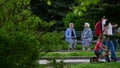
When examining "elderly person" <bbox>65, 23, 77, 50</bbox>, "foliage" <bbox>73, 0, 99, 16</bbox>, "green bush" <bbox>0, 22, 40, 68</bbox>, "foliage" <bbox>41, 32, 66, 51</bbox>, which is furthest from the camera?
"elderly person" <bbox>65, 23, 77, 50</bbox>

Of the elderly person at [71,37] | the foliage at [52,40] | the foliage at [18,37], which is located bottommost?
the elderly person at [71,37]

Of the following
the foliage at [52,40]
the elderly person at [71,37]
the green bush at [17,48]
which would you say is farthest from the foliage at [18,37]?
the elderly person at [71,37]

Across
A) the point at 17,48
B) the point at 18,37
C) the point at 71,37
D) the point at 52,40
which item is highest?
the point at 18,37

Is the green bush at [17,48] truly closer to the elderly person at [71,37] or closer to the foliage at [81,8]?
the foliage at [81,8]

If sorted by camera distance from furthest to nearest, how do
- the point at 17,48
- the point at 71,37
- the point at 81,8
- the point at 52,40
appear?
the point at 71,37 → the point at 52,40 → the point at 17,48 → the point at 81,8

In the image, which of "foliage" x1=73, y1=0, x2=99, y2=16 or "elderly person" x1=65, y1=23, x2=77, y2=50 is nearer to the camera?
"foliage" x1=73, y1=0, x2=99, y2=16

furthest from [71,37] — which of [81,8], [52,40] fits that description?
[81,8]

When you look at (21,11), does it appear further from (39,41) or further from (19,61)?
(19,61)

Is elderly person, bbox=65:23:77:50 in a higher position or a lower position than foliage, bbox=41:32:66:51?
lower

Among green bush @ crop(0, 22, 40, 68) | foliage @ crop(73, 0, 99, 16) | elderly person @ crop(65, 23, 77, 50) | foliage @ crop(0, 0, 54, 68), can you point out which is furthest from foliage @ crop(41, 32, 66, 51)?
elderly person @ crop(65, 23, 77, 50)

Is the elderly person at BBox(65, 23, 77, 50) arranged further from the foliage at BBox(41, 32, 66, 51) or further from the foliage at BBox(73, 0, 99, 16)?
the foliage at BBox(73, 0, 99, 16)

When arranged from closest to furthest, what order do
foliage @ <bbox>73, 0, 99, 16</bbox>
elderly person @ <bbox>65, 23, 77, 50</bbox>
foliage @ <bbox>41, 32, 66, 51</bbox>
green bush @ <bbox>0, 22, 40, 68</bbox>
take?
foliage @ <bbox>73, 0, 99, 16</bbox> < green bush @ <bbox>0, 22, 40, 68</bbox> < foliage @ <bbox>41, 32, 66, 51</bbox> < elderly person @ <bbox>65, 23, 77, 50</bbox>

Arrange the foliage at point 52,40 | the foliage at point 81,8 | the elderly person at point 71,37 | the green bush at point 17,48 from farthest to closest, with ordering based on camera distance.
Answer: the elderly person at point 71,37
the foliage at point 52,40
the green bush at point 17,48
the foliage at point 81,8

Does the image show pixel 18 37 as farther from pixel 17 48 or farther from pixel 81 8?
pixel 81 8
